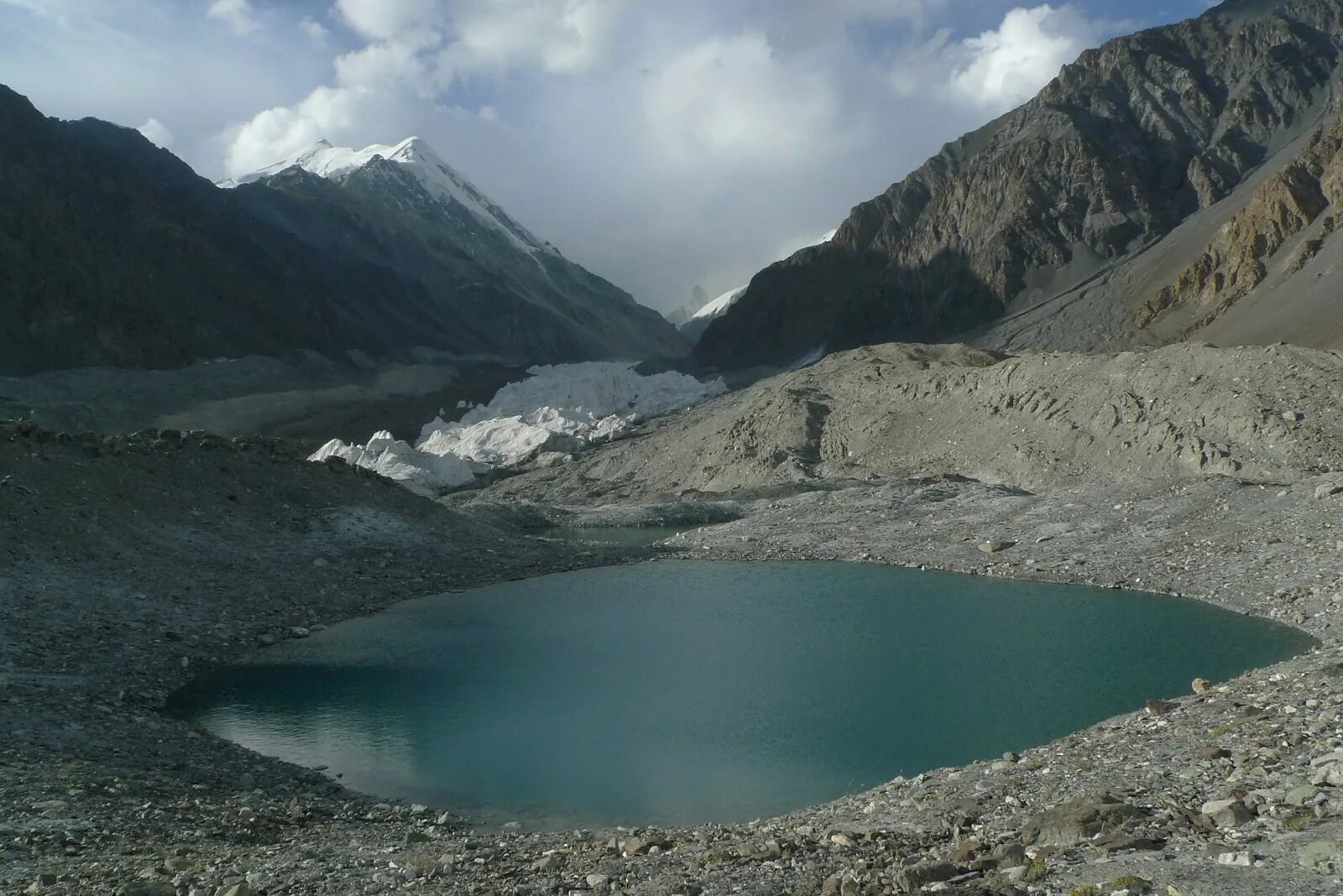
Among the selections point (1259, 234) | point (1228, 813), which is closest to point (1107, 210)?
point (1259, 234)

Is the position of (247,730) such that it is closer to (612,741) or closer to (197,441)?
(612,741)

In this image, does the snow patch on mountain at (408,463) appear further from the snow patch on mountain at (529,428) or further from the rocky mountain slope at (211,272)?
the rocky mountain slope at (211,272)

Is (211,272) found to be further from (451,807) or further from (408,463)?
(451,807)

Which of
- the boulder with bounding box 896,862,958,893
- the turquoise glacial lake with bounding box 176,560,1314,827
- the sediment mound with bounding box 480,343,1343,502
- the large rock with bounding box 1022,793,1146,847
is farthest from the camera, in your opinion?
the sediment mound with bounding box 480,343,1343,502

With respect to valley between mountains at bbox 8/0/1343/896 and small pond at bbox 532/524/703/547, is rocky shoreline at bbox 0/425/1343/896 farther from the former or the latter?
small pond at bbox 532/524/703/547

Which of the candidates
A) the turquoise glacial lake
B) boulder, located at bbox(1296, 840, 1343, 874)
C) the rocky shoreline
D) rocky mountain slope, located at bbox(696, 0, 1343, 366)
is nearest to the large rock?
the rocky shoreline

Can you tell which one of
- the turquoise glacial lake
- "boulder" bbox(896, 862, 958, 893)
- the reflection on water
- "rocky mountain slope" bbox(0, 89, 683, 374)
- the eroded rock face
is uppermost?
"rocky mountain slope" bbox(0, 89, 683, 374)
